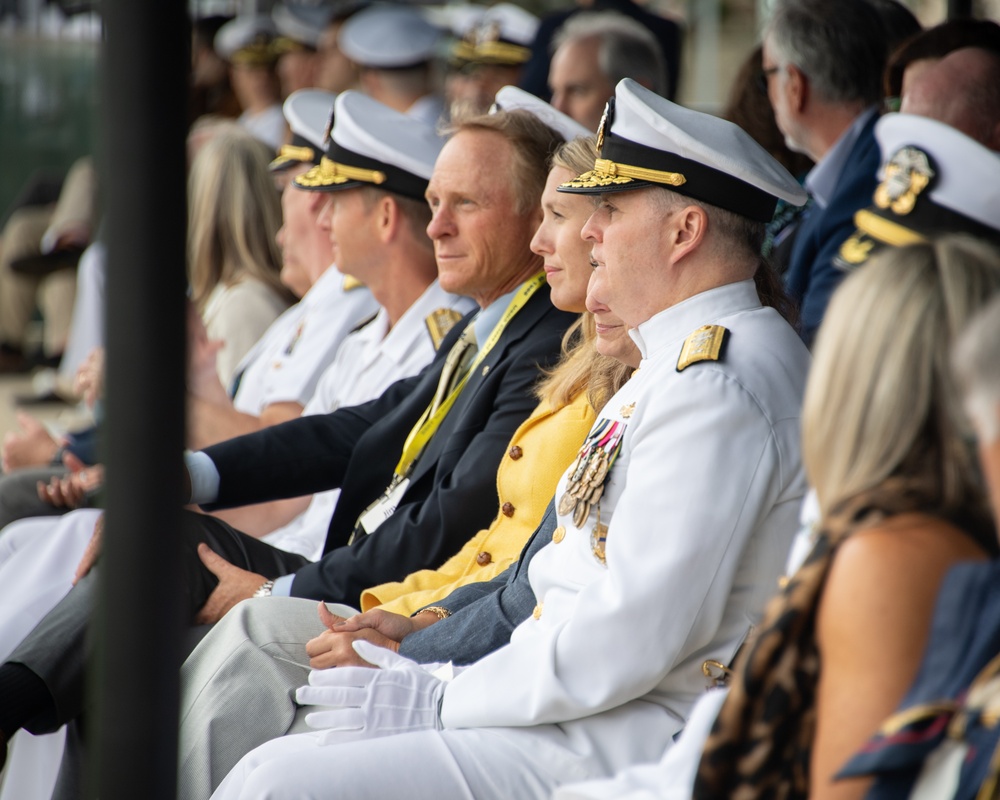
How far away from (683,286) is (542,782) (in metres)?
0.82

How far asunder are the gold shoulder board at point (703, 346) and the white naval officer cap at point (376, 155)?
5.72 ft

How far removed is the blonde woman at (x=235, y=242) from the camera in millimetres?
4863

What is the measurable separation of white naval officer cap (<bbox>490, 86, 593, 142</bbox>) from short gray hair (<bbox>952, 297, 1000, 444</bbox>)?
6.31ft

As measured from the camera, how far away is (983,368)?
131cm

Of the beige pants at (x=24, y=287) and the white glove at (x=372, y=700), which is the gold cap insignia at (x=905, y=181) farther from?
the beige pants at (x=24, y=287)

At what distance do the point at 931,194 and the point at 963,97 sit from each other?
1.07 metres

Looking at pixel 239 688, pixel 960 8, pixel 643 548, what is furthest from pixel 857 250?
pixel 960 8

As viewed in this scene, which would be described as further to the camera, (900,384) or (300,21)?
(300,21)

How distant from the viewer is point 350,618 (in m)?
2.59

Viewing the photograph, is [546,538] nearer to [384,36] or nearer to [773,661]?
[773,661]

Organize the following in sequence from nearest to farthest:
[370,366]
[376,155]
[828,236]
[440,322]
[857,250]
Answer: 1. [857,250]
2. [828,236]
3. [440,322]
4. [376,155]
5. [370,366]

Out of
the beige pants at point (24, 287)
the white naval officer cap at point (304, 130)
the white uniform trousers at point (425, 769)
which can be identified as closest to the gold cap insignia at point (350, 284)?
the white naval officer cap at point (304, 130)

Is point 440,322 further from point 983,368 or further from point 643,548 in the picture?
point 983,368

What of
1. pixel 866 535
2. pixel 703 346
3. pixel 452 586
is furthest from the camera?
pixel 452 586
